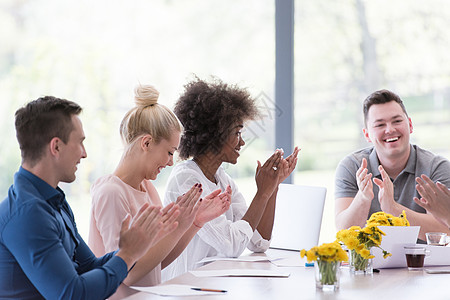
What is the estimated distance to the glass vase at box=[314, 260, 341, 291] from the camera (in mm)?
1798

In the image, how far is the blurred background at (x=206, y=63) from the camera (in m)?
4.48

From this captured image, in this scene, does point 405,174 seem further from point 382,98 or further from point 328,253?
point 328,253

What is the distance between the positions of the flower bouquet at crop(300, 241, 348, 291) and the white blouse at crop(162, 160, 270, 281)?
2.03 feet

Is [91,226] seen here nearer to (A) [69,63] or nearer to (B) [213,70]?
(A) [69,63]

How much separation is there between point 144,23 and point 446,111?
2529 millimetres

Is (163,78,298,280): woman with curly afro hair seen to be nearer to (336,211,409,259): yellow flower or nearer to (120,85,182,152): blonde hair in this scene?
(120,85,182,152): blonde hair

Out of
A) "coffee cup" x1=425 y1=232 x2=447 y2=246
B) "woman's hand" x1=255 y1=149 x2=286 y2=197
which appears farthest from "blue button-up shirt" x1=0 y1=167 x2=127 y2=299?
"coffee cup" x1=425 y1=232 x2=447 y2=246

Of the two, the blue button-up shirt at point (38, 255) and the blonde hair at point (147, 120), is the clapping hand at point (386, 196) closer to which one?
the blonde hair at point (147, 120)

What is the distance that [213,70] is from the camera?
5.12 m

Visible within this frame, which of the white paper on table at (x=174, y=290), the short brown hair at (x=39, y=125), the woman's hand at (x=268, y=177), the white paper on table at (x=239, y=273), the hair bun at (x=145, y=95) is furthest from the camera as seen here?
the woman's hand at (x=268, y=177)

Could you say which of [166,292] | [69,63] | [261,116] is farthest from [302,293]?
[69,63]

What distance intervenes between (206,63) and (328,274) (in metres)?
3.49

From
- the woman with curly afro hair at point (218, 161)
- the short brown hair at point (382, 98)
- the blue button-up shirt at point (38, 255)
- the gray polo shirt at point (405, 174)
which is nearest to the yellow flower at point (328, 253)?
the blue button-up shirt at point (38, 255)

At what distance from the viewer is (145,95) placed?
2295 millimetres
